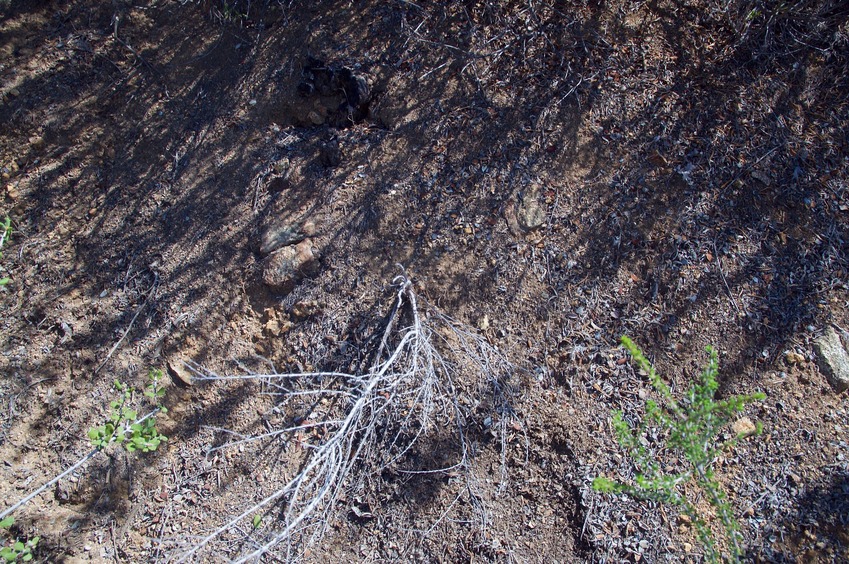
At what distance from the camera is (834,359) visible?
2459 mm

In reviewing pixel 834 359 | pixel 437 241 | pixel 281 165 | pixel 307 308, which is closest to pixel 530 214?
pixel 437 241

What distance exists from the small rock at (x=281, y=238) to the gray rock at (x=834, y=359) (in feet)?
8.20

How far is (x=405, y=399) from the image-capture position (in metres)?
2.53

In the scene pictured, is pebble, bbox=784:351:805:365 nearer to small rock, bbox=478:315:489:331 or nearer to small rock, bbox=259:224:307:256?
small rock, bbox=478:315:489:331

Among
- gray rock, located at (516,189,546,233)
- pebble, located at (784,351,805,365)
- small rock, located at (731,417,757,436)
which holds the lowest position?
small rock, located at (731,417,757,436)

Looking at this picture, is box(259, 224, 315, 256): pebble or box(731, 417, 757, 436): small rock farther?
box(259, 224, 315, 256): pebble

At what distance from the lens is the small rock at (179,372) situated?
2.69 m

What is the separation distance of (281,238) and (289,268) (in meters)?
0.18

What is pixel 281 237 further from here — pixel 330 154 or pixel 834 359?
pixel 834 359

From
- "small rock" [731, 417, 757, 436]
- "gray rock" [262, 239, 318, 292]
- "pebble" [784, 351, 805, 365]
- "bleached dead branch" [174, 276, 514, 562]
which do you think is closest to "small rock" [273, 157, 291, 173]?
"gray rock" [262, 239, 318, 292]

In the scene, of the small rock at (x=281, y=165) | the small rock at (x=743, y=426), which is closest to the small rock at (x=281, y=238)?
the small rock at (x=281, y=165)

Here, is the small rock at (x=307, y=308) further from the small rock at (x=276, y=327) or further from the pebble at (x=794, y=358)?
the pebble at (x=794, y=358)

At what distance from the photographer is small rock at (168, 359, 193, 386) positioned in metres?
2.69

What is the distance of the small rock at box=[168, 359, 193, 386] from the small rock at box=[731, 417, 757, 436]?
255 cm
